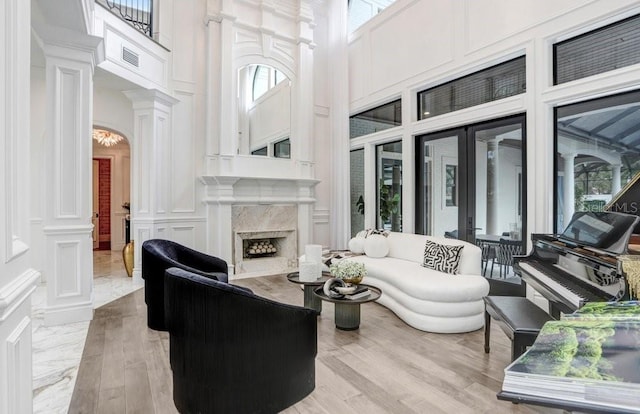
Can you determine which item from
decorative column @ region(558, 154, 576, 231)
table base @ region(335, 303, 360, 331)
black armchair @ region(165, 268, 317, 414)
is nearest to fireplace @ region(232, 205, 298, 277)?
table base @ region(335, 303, 360, 331)

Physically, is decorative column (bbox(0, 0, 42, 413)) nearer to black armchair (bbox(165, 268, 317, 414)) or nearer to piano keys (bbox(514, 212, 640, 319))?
black armchair (bbox(165, 268, 317, 414))

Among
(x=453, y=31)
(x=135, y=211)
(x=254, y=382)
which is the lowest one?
(x=254, y=382)

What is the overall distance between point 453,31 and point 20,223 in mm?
5050

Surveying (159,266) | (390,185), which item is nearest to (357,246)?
(390,185)

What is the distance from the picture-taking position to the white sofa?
3.28m

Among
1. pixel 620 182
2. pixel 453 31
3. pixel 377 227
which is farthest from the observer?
pixel 377 227

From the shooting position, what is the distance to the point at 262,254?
6574mm

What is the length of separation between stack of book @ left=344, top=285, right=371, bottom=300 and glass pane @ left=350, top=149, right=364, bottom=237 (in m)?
3.33

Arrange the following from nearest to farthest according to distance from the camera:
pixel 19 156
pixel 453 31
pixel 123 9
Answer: pixel 19 156, pixel 453 31, pixel 123 9

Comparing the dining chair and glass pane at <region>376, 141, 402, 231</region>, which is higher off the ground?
glass pane at <region>376, 141, 402, 231</region>

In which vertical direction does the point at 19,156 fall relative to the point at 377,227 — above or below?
above

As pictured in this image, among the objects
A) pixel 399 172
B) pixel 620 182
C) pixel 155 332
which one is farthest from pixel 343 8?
pixel 155 332

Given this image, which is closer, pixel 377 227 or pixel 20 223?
pixel 20 223

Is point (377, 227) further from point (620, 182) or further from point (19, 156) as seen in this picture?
point (19, 156)
